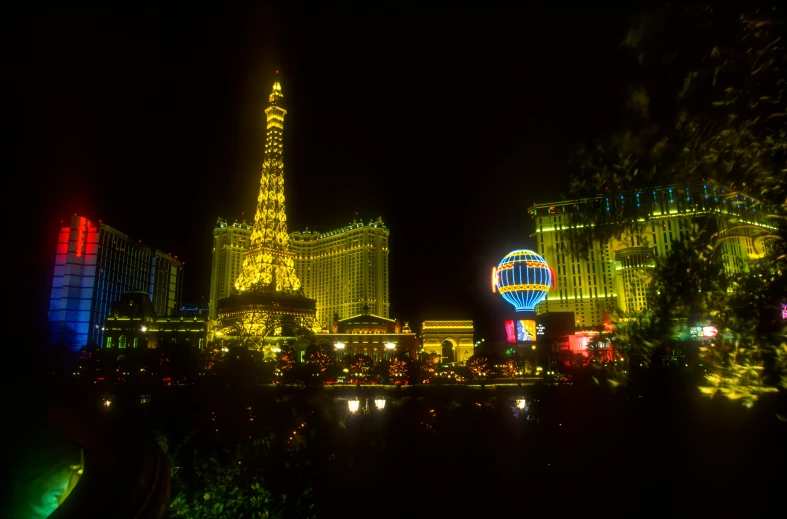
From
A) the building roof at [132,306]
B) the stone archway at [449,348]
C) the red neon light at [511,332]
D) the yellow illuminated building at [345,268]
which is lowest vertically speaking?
the stone archway at [449,348]

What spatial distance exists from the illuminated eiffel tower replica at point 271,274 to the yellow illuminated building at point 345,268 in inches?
962

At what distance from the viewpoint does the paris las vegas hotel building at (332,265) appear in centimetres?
10631

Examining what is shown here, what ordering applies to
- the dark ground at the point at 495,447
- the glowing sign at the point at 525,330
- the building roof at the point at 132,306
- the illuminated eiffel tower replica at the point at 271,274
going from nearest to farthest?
the dark ground at the point at 495,447 → the glowing sign at the point at 525,330 → the building roof at the point at 132,306 → the illuminated eiffel tower replica at the point at 271,274

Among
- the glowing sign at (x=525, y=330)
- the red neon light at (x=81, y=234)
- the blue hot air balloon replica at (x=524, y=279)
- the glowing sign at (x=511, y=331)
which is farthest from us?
the red neon light at (x=81, y=234)

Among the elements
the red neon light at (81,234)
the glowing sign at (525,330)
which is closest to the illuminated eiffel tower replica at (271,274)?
the red neon light at (81,234)

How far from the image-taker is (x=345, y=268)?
110750 mm

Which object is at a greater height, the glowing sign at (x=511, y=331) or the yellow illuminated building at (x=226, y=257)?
the yellow illuminated building at (x=226, y=257)

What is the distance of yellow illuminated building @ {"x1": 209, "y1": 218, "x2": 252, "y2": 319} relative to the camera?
112375 mm

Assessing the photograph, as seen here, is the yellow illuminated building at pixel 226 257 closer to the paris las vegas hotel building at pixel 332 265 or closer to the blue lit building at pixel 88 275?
the paris las vegas hotel building at pixel 332 265

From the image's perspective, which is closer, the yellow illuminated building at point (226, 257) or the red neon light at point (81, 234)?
the red neon light at point (81, 234)

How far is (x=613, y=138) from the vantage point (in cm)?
688

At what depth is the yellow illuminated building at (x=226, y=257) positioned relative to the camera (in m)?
112

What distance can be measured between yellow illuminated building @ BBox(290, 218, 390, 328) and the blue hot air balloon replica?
41771 mm

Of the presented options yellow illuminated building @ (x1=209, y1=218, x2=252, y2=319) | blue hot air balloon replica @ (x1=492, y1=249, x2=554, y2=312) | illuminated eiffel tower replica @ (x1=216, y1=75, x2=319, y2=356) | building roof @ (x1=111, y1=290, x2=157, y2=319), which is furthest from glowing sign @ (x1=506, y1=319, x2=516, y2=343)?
yellow illuminated building @ (x1=209, y1=218, x2=252, y2=319)
